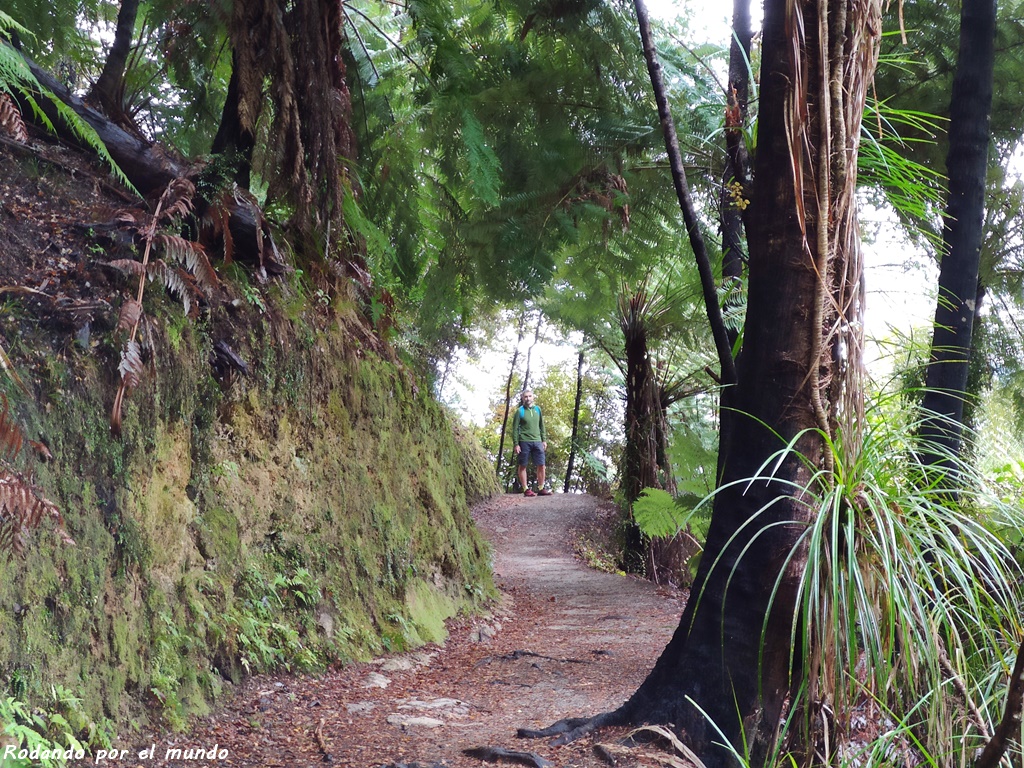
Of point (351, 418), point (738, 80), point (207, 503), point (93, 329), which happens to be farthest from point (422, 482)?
point (738, 80)

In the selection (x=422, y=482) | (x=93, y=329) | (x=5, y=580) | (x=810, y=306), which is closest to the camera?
(x=5, y=580)

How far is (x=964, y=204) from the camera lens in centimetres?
371

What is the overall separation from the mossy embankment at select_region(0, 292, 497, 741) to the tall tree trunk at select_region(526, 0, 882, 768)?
1.80 m

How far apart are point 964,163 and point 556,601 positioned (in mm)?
4824

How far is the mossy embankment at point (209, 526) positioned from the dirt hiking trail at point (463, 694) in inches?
6.1

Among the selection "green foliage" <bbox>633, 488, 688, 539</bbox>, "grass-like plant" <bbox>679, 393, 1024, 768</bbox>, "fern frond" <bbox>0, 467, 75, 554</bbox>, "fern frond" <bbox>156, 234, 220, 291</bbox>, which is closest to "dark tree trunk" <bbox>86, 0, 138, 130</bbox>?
"fern frond" <bbox>156, 234, 220, 291</bbox>

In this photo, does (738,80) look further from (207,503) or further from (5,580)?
(5,580)

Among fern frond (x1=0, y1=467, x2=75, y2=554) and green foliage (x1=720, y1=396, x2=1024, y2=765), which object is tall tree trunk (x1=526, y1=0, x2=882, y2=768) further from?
fern frond (x1=0, y1=467, x2=75, y2=554)

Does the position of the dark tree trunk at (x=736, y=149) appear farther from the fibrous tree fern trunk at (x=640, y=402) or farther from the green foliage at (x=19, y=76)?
the fibrous tree fern trunk at (x=640, y=402)

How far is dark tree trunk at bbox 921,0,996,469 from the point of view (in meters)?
3.68

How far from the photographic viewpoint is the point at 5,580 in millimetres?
2338

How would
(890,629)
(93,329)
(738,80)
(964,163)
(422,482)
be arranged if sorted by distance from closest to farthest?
(890,629)
(93,329)
(964,163)
(738,80)
(422,482)

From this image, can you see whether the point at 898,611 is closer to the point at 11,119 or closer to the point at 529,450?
the point at 11,119

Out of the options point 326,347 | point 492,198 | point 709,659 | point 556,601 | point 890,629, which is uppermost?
point 492,198
